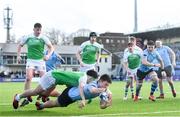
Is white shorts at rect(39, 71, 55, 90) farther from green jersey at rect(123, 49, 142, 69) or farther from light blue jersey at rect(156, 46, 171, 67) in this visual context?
light blue jersey at rect(156, 46, 171, 67)

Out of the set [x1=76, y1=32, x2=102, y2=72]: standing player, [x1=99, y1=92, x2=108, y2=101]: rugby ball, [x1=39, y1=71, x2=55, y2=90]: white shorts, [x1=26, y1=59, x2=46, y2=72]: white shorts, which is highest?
[x1=76, y1=32, x2=102, y2=72]: standing player

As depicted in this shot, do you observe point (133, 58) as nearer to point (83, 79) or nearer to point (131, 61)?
point (131, 61)

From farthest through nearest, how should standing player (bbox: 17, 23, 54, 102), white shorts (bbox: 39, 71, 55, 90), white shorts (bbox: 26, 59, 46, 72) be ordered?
white shorts (bbox: 26, 59, 46, 72) → standing player (bbox: 17, 23, 54, 102) → white shorts (bbox: 39, 71, 55, 90)

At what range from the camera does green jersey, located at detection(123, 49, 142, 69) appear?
17844mm

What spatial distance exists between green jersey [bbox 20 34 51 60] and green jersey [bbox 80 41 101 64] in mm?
2706

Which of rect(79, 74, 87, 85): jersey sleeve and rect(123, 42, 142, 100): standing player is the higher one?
rect(123, 42, 142, 100): standing player

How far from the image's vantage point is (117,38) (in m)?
137

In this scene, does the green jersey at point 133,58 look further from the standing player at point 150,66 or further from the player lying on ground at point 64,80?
the player lying on ground at point 64,80

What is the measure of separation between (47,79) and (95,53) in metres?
5.70

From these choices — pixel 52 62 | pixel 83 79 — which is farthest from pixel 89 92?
pixel 52 62

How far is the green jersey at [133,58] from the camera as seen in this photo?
17.8 m

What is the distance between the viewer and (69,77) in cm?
1150

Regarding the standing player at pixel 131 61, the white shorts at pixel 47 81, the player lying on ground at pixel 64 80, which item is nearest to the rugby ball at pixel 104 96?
the player lying on ground at pixel 64 80

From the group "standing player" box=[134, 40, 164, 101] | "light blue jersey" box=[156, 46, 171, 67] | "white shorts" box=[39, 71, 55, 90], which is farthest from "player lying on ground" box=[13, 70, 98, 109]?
"light blue jersey" box=[156, 46, 171, 67]
